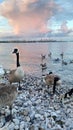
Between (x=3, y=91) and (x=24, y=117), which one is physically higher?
(x=3, y=91)

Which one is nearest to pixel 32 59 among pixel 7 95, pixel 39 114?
pixel 39 114

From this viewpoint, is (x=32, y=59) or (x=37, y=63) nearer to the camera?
(x=37, y=63)

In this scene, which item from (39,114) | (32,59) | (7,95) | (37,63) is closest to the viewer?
(7,95)

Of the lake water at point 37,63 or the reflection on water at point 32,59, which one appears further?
the reflection on water at point 32,59

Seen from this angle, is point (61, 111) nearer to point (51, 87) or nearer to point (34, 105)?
point (34, 105)

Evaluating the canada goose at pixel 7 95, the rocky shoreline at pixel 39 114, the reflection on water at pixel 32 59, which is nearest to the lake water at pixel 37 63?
the reflection on water at pixel 32 59

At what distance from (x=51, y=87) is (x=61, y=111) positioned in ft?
14.0

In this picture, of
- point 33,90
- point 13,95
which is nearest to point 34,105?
point 13,95

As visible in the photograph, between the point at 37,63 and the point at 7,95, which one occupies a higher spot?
the point at 7,95

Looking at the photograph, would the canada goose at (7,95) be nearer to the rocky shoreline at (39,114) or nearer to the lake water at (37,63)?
the rocky shoreline at (39,114)

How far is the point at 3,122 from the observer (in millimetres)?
8844

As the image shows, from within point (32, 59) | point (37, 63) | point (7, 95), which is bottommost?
point (32, 59)

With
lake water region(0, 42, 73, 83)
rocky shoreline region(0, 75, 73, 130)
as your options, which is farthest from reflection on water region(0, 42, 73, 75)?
rocky shoreline region(0, 75, 73, 130)

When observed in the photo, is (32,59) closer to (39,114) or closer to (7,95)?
(39,114)
